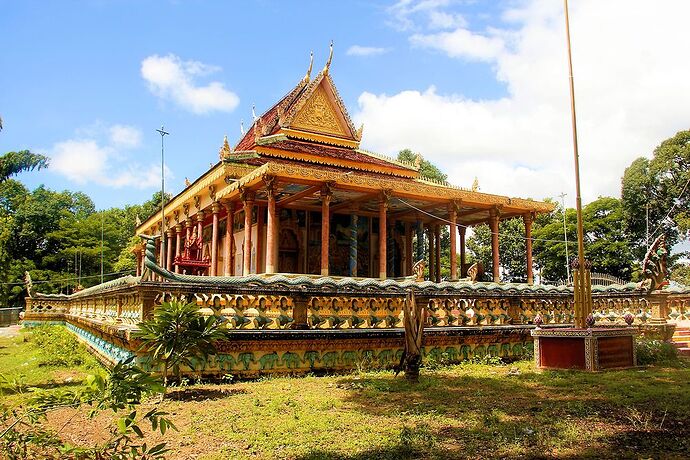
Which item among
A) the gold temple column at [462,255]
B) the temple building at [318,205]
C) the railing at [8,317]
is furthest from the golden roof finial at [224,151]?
the railing at [8,317]

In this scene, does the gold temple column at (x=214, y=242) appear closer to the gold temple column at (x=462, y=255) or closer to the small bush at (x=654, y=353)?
the gold temple column at (x=462, y=255)

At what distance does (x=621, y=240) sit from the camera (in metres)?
43.6

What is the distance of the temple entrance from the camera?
22.5 m

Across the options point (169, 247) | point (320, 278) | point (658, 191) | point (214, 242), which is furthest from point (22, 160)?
point (658, 191)

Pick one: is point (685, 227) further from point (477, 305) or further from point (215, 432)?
point (215, 432)

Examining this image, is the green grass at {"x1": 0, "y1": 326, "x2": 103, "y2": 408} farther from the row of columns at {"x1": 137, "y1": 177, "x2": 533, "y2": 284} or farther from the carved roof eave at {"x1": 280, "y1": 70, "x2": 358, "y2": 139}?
the carved roof eave at {"x1": 280, "y1": 70, "x2": 358, "y2": 139}

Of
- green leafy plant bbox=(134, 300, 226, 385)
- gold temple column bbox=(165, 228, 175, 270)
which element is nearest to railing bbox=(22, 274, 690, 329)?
green leafy plant bbox=(134, 300, 226, 385)

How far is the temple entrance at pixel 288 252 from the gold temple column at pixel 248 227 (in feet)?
4.52

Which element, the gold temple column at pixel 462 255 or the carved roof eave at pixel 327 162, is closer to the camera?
the carved roof eave at pixel 327 162

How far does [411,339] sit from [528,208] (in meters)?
16.5

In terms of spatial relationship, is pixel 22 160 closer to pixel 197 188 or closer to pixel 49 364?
pixel 197 188

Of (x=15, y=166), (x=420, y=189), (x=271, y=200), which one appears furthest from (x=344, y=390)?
(x=15, y=166)

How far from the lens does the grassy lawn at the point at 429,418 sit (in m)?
4.71

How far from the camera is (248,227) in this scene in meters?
19.5
